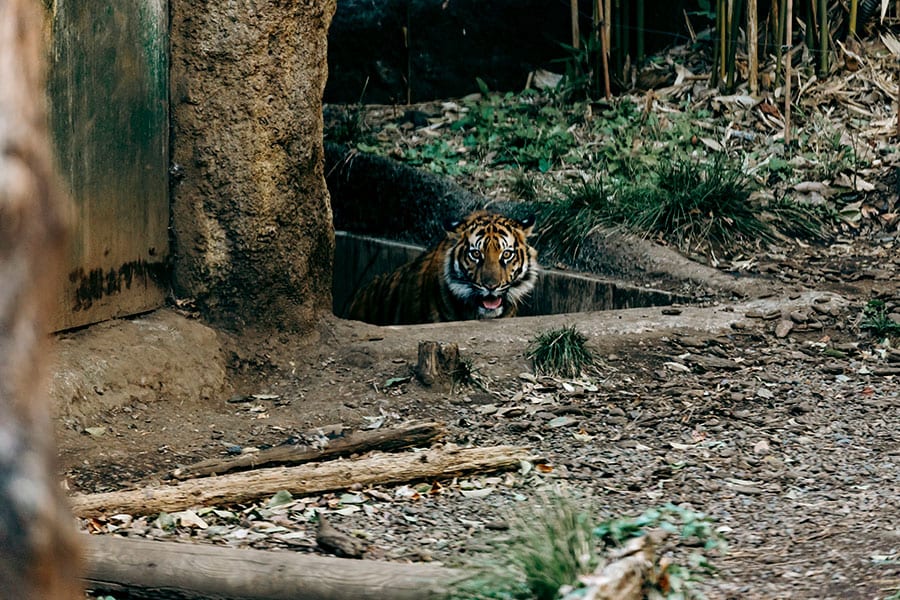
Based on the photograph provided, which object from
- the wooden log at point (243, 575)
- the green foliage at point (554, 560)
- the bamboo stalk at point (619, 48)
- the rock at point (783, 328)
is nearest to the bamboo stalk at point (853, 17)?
the bamboo stalk at point (619, 48)

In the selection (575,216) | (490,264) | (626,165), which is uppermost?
(626,165)

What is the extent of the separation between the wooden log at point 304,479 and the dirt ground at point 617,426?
49mm

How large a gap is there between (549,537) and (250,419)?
232 centimetres

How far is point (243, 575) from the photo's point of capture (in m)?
2.87

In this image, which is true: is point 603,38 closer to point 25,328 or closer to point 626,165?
point 626,165

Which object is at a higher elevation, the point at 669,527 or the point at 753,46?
the point at 753,46

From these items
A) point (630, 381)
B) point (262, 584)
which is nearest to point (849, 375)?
point (630, 381)

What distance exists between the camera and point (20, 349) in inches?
58.2

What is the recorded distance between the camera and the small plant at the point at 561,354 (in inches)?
210

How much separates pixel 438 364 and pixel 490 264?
1.37 meters

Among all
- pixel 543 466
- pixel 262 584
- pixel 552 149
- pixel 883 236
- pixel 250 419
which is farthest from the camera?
pixel 552 149

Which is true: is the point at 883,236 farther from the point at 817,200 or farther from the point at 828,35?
the point at 828,35

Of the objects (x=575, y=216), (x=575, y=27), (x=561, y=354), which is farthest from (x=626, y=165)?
(x=561, y=354)

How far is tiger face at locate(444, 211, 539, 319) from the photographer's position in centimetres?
645
